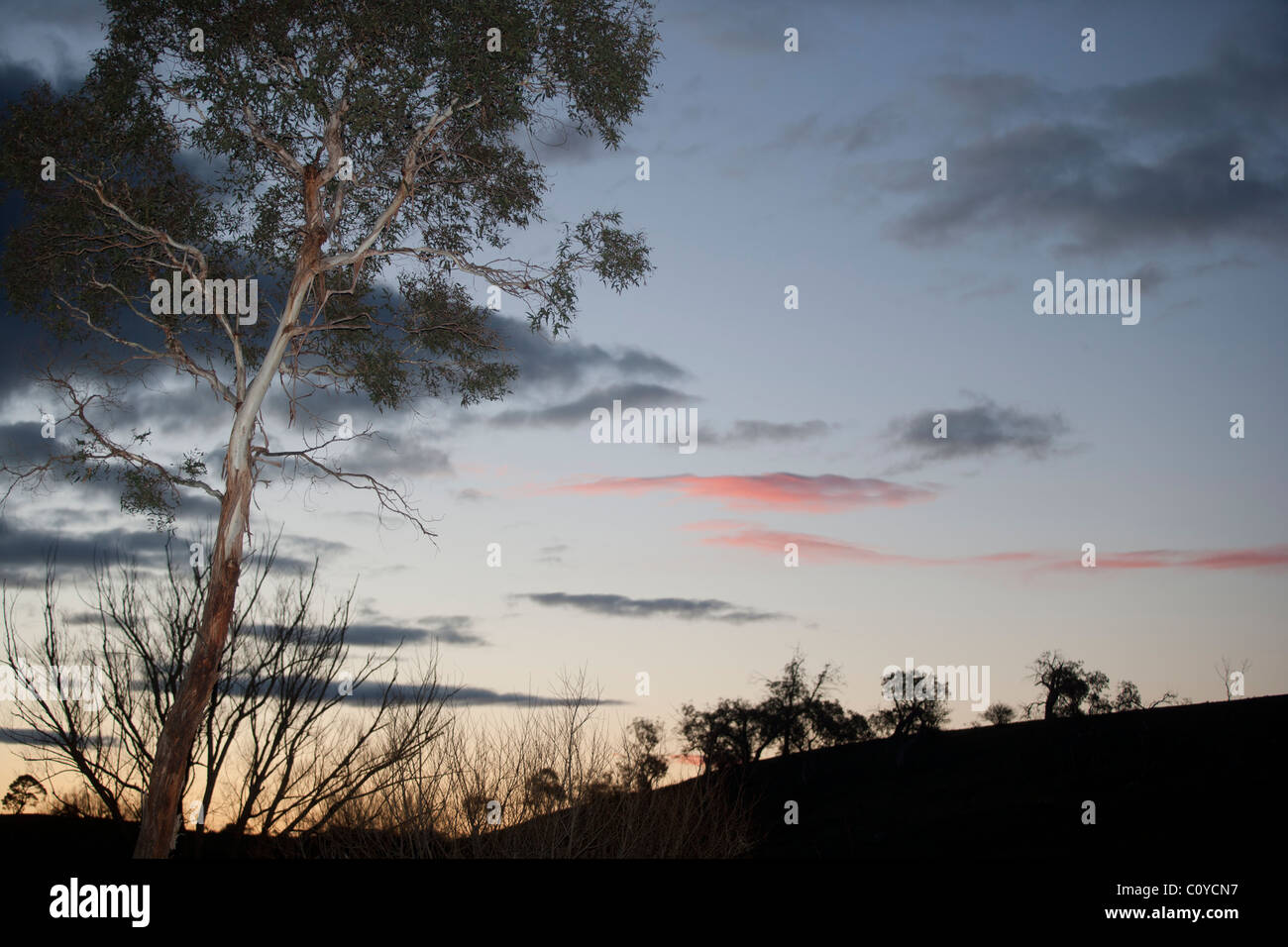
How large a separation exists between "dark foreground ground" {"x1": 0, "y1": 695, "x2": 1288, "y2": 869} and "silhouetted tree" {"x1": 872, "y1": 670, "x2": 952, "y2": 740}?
5.20 ft

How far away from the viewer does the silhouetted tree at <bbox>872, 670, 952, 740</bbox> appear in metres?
59.1

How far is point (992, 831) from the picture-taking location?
157ft

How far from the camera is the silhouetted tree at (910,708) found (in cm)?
5909

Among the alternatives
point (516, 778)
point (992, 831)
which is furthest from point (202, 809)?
point (992, 831)

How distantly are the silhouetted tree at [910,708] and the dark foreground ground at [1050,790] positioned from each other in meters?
1.58

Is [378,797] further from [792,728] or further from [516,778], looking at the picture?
[792,728]

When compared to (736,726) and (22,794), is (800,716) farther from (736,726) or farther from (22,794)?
(22,794)

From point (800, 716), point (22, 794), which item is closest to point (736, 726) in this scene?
point (800, 716)

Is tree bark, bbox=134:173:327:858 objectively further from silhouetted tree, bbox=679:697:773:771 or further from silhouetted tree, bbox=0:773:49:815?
silhouetted tree, bbox=679:697:773:771

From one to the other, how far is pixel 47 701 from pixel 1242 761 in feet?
161

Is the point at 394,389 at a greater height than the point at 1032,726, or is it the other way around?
the point at 394,389

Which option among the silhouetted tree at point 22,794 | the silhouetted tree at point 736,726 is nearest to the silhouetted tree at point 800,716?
the silhouetted tree at point 736,726

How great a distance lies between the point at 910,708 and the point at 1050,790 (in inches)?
455

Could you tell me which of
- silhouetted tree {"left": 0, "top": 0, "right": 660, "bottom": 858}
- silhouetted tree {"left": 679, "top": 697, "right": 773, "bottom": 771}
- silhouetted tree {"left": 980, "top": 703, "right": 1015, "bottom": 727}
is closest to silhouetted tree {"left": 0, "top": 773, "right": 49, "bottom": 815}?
silhouetted tree {"left": 0, "top": 0, "right": 660, "bottom": 858}
